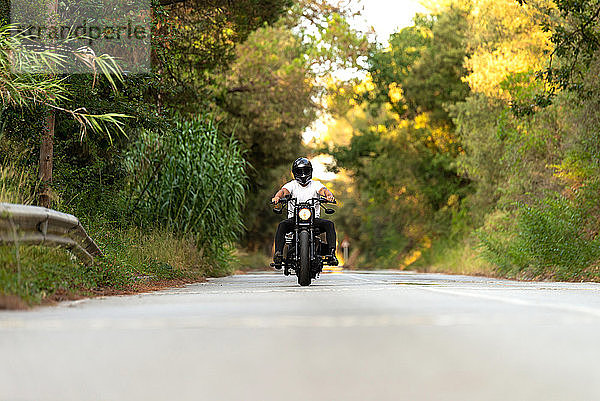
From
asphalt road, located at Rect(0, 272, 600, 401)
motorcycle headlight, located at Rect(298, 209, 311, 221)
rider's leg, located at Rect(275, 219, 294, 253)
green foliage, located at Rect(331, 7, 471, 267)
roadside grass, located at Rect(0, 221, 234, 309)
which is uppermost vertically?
green foliage, located at Rect(331, 7, 471, 267)

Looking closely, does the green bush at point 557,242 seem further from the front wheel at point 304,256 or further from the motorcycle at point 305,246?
the front wheel at point 304,256

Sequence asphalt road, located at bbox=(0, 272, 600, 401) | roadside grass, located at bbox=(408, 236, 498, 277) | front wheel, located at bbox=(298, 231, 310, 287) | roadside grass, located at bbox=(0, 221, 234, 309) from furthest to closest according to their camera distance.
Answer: roadside grass, located at bbox=(408, 236, 498, 277) < front wheel, located at bbox=(298, 231, 310, 287) < roadside grass, located at bbox=(0, 221, 234, 309) < asphalt road, located at bbox=(0, 272, 600, 401)

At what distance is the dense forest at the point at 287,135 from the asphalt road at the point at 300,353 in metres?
2.24

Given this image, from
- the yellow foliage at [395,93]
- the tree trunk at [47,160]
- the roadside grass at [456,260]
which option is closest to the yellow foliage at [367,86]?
the yellow foliage at [395,93]

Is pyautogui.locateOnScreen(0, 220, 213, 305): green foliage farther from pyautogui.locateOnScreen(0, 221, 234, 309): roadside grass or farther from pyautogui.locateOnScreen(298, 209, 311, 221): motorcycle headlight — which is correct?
pyautogui.locateOnScreen(298, 209, 311, 221): motorcycle headlight

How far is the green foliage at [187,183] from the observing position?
21.0 metres

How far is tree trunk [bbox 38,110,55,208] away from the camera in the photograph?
16312mm

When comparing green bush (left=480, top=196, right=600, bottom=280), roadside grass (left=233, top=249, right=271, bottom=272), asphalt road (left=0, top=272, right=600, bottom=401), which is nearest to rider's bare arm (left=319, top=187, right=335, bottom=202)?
asphalt road (left=0, top=272, right=600, bottom=401)

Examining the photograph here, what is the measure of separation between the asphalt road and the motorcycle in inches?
234

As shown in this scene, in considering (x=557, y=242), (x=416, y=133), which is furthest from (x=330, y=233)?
(x=416, y=133)

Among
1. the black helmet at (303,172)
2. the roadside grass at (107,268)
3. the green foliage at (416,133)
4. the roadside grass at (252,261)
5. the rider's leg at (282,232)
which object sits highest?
the green foliage at (416,133)

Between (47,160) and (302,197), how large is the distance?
459 cm

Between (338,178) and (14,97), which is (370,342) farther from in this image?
(338,178)

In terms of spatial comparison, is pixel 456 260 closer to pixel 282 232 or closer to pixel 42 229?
pixel 282 232
